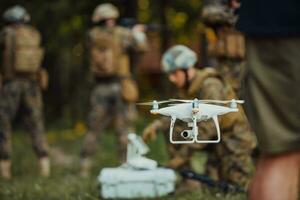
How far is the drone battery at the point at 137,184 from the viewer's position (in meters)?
6.96

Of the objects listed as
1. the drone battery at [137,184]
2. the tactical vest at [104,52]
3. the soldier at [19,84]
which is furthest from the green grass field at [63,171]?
the tactical vest at [104,52]

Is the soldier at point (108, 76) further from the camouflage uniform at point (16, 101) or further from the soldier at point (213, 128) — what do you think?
the soldier at point (213, 128)

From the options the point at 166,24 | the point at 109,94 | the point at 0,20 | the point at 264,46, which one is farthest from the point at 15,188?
the point at 166,24

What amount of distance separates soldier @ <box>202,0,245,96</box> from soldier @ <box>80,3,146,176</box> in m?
1.34

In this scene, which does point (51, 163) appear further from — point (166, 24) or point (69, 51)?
point (166, 24)

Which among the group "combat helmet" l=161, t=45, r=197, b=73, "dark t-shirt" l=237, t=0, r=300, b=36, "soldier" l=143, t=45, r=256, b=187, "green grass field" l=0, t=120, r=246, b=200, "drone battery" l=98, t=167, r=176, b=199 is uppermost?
"dark t-shirt" l=237, t=0, r=300, b=36

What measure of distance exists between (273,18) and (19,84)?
7.64 m

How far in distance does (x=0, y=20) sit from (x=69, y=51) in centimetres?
233

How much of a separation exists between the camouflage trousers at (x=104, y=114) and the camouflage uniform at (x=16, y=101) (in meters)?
0.59

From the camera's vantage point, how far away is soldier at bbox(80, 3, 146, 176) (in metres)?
10.5

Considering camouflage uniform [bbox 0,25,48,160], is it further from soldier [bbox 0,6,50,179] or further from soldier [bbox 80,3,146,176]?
soldier [bbox 80,3,146,176]

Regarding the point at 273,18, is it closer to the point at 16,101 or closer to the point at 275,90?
the point at 275,90

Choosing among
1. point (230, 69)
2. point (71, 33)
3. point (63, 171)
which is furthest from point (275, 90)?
point (71, 33)

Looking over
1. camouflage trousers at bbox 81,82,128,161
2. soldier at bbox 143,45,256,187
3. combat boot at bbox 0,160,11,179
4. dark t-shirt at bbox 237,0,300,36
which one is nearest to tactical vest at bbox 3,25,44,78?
camouflage trousers at bbox 81,82,128,161
